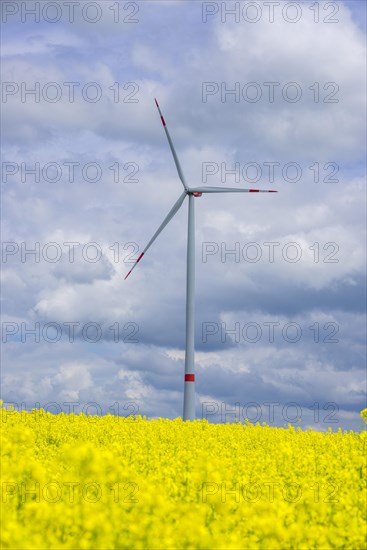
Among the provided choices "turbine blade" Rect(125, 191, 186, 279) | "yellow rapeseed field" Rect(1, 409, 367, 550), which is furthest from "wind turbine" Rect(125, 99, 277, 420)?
"yellow rapeseed field" Rect(1, 409, 367, 550)

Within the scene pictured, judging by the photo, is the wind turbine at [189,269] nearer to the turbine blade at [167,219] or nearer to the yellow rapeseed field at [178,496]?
the turbine blade at [167,219]

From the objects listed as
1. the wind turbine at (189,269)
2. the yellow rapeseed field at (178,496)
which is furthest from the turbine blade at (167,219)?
the yellow rapeseed field at (178,496)

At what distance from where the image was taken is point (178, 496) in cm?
1205

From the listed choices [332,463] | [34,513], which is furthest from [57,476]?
[332,463]

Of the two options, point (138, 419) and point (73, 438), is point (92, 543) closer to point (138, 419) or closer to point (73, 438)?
point (73, 438)

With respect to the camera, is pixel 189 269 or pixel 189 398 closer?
pixel 189 398

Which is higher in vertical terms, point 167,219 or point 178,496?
point 167,219

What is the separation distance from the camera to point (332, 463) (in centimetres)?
1655

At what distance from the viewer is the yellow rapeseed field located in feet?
29.7

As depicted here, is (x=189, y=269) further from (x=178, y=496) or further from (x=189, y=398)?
(x=178, y=496)

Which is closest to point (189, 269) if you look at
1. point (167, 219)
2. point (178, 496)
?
point (167, 219)

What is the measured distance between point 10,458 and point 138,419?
12.4 metres

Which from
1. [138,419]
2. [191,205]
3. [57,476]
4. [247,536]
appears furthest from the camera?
[191,205]

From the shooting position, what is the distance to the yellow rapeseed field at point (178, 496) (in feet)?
29.7
